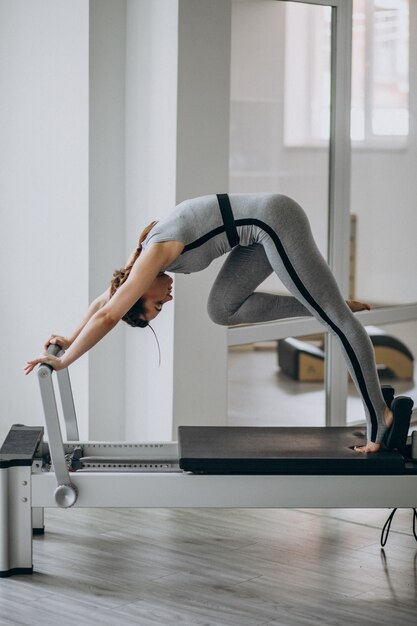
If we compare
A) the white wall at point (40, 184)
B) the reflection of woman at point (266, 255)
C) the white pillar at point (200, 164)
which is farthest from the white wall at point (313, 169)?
the reflection of woman at point (266, 255)

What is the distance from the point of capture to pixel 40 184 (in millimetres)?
4125

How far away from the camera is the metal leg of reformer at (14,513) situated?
2.84 meters

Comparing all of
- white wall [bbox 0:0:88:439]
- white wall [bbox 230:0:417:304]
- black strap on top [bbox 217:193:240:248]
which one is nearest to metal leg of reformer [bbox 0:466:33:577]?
black strap on top [bbox 217:193:240:248]

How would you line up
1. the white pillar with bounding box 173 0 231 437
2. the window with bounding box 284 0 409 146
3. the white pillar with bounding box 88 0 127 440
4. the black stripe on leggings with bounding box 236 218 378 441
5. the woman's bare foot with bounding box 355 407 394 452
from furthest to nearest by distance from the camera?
the window with bounding box 284 0 409 146, the white pillar with bounding box 88 0 127 440, the white pillar with bounding box 173 0 231 437, the woman's bare foot with bounding box 355 407 394 452, the black stripe on leggings with bounding box 236 218 378 441

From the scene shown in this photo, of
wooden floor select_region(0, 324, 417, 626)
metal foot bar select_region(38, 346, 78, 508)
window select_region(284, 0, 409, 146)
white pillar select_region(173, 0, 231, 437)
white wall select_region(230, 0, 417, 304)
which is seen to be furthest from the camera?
window select_region(284, 0, 409, 146)

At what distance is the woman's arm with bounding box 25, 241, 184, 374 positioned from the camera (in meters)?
2.72

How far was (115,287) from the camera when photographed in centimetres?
291

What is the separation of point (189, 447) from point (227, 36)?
68.8 inches

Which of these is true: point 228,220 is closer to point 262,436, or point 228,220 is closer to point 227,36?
point 262,436

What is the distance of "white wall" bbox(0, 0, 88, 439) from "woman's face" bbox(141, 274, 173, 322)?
1186 mm

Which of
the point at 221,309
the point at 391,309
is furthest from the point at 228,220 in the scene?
the point at 391,309

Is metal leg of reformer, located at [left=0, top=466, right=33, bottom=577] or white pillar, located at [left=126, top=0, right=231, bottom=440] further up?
white pillar, located at [left=126, top=0, right=231, bottom=440]

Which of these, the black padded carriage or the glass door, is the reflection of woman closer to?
the black padded carriage

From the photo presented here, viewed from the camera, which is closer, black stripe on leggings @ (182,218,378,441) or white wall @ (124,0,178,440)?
black stripe on leggings @ (182,218,378,441)
